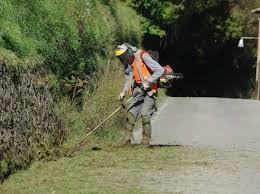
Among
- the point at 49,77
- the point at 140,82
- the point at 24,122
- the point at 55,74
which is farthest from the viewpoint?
the point at 55,74

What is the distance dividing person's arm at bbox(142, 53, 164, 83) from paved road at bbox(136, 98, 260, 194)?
4.42 ft

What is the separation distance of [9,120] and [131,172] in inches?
69.0

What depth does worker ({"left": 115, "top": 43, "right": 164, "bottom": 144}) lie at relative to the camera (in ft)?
36.8

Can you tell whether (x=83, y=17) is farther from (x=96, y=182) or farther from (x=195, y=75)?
(x=195, y=75)

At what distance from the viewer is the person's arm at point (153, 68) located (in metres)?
11.2

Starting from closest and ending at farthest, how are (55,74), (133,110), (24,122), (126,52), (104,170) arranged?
(104,170), (24,122), (126,52), (133,110), (55,74)

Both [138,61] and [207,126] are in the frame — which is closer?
[138,61]

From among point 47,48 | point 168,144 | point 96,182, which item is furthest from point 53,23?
point 96,182

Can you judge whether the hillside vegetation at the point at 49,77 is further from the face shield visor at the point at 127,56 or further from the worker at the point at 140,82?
the face shield visor at the point at 127,56

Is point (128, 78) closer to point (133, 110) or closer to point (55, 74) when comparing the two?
point (133, 110)

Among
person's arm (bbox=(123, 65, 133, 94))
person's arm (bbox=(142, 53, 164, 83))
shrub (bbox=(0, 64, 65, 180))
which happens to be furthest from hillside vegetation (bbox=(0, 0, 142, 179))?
person's arm (bbox=(142, 53, 164, 83))

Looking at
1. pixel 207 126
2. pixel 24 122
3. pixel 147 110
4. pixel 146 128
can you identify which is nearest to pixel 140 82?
pixel 147 110

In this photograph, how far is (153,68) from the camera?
11.2 meters

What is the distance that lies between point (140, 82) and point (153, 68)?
0.38 metres
